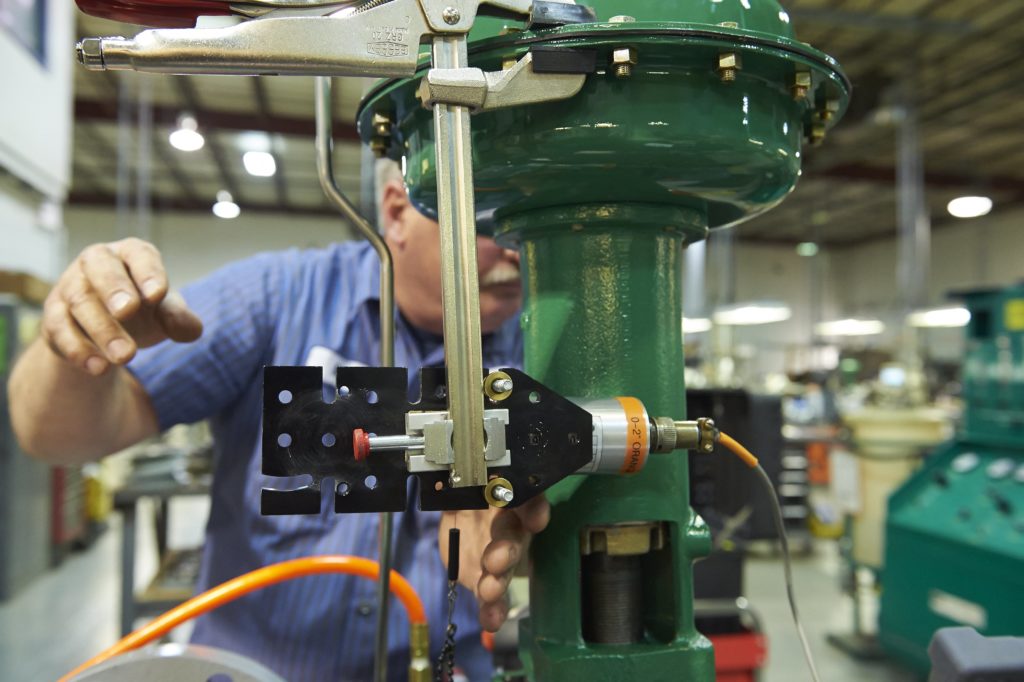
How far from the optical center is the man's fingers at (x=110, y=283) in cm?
55

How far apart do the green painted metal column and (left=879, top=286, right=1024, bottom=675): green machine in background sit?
1.89 m

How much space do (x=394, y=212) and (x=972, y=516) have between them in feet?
6.81

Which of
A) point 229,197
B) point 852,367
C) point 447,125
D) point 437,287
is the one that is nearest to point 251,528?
point 437,287

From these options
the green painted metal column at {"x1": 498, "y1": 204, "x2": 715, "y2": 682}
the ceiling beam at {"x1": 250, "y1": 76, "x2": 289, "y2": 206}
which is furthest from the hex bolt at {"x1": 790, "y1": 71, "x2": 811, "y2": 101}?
the ceiling beam at {"x1": 250, "y1": 76, "x2": 289, "y2": 206}

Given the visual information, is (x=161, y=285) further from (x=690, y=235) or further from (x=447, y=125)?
(x=690, y=235)

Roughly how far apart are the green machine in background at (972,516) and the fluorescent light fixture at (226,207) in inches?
320

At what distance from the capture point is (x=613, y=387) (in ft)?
1.72

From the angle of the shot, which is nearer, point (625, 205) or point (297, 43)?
point (297, 43)

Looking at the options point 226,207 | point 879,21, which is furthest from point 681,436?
point 226,207

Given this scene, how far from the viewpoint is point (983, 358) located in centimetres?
238

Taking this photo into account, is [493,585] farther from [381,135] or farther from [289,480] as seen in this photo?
[289,480]

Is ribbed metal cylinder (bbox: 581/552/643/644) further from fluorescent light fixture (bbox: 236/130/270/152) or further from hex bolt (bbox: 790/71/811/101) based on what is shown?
fluorescent light fixture (bbox: 236/130/270/152)

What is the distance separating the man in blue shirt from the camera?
2.94 ft

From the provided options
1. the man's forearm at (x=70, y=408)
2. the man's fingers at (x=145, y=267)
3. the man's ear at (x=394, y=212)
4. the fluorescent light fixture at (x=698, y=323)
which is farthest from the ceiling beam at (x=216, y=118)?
the man's fingers at (x=145, y=267)
